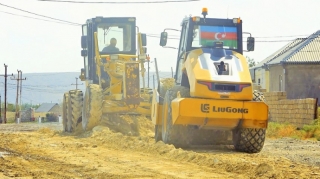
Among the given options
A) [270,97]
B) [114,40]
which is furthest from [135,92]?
[270,97]

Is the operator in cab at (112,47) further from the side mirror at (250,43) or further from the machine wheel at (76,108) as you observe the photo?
the side mirror at (250,43)

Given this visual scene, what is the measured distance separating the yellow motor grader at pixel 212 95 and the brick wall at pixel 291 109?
9.84m

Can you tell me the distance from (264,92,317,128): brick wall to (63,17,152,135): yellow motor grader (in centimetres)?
717

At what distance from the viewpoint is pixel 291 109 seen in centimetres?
2753

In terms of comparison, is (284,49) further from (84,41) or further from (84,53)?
(84,41)

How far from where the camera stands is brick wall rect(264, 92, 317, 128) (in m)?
25.5

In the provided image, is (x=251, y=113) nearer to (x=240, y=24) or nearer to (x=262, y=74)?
(x=240, y=24)

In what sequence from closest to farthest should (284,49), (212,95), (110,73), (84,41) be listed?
(212,95), (110,73), (84,41), (284,49)

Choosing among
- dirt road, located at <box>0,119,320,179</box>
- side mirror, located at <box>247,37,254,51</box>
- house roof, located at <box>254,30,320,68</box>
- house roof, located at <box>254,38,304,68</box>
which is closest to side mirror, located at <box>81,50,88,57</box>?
dirt road, located at <box>0,119,320,179</box>

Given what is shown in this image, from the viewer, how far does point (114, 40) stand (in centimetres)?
2255

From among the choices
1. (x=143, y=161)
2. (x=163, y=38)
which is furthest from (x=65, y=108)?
(x=143, y=161)

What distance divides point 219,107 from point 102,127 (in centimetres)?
714

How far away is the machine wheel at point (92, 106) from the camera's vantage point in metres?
20.2

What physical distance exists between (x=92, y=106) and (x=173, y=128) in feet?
18.4
